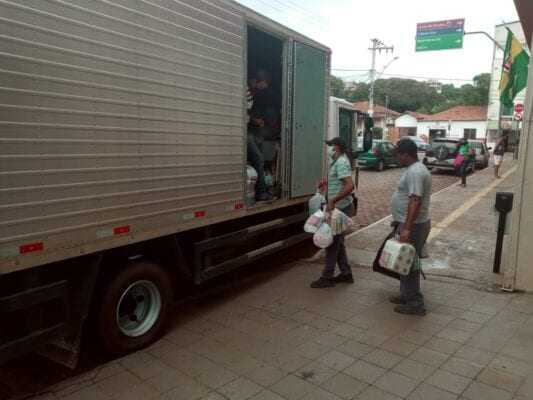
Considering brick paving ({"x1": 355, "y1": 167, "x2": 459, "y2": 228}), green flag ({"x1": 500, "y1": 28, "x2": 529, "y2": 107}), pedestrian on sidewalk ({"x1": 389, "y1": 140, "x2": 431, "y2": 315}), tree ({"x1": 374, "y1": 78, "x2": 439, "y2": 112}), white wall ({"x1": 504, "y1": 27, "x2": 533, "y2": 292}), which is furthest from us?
tree ({"x1": 374, "y1": 78, "x2": 439, "y2": 112})

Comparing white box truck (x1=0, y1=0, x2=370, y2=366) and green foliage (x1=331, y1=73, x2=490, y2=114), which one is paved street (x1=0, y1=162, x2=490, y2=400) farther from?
green foliage (x1=331, y1=73, x2=490, y2=114)

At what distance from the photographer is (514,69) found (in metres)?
→ 10.9

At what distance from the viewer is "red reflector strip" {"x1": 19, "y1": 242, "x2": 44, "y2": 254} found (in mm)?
2768

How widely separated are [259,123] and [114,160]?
296 centimetres

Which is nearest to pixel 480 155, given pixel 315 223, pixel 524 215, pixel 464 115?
pixel 524 215

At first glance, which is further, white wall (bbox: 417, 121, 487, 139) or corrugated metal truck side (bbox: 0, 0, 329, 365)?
white wall (bbox: 417, 121, 487, 139)

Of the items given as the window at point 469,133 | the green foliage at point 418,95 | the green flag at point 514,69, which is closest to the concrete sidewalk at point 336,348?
the green flag at point 514,69

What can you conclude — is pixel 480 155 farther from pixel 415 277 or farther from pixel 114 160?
pixel 114 160

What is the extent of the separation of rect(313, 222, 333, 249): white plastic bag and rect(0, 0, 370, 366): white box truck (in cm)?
84

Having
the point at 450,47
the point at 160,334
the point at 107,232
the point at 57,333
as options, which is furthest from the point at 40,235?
the point at 450,47

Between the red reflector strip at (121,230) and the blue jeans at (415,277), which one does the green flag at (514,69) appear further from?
the red reflector strip at (121,230)

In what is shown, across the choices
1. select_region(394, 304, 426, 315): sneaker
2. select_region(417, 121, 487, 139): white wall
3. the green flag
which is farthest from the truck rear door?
select_region(417, 121, 487, 139): white wall

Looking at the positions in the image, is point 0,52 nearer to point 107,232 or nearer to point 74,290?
point 107,232

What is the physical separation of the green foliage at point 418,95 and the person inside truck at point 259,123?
2786 inches
